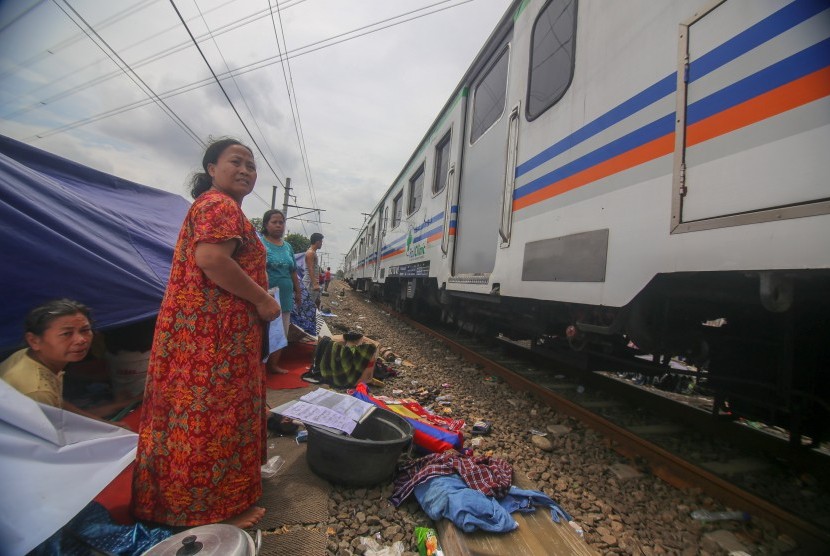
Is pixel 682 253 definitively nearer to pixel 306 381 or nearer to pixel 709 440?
pixel 709 440

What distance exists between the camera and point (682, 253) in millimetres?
1669

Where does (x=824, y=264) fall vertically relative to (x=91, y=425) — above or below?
above

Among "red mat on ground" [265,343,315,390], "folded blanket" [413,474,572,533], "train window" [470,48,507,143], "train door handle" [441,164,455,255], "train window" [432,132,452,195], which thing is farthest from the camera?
"train window" [432,132,452,195]

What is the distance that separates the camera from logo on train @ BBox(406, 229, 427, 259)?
20.1ft

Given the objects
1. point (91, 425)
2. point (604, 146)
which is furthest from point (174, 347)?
point (604, 146)

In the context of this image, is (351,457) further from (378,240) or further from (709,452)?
(378,240)

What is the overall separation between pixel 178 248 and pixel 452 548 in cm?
171

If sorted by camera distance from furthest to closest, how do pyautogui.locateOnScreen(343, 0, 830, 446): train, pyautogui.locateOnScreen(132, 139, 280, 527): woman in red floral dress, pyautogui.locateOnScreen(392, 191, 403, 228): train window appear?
pyautogui.locateOnScreen(392, 191, 403, 228): train window
pyautogui.locateOnScreen(132, 139, 280, 527): woman in red floral dress
pyautogui.locateOnScreen(343, 0, 830, 446): train

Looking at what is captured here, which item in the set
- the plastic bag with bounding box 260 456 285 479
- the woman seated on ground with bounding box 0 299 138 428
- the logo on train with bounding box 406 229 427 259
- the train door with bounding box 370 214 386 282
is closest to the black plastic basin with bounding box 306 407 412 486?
the plastic bag with bounding box 260 456 285 479

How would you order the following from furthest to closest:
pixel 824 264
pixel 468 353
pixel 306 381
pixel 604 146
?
1. pixel 468 353
2. pixel 306 381
3. pixel 604 146
4. pixel 824 264

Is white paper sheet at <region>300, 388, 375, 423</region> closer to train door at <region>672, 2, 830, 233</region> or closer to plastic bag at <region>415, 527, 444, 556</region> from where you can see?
plastic bag at <region>415, 527, 444, 556</region>

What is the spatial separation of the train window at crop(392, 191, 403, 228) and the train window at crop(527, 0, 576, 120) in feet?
18.0

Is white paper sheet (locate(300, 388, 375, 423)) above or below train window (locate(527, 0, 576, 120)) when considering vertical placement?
below

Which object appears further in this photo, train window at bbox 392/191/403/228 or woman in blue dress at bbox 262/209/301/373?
train window at bbox 392/191/403/228
